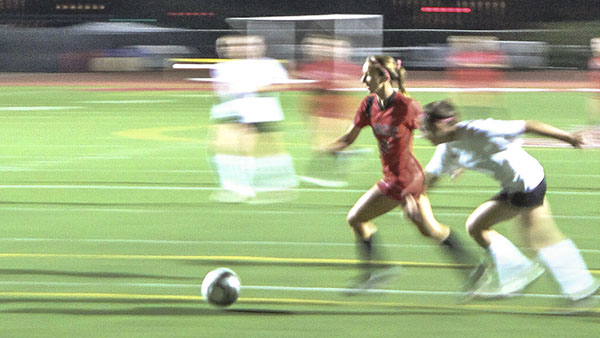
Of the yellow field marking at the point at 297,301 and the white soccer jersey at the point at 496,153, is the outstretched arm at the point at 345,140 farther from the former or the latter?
the yellow field marking at the point at 297,301

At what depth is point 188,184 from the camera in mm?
14148

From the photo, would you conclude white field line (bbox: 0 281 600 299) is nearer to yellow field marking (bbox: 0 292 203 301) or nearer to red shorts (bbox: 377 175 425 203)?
yellow field marking (bbox: 0 292 203 301)

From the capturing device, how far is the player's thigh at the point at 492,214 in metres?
7.71

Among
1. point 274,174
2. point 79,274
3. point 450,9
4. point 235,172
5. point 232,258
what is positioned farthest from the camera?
point 450,9

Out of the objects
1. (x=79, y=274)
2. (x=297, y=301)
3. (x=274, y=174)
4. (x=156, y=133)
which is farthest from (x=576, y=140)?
(x=156, y=133)

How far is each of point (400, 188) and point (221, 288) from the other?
4.99 ft

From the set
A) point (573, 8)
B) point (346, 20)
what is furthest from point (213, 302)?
point (573, 8)

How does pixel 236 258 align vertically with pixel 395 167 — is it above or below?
below

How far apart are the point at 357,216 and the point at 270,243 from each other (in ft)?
7.52

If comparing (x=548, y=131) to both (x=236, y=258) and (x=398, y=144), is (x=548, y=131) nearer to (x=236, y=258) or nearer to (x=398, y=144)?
(x=398, y=144)

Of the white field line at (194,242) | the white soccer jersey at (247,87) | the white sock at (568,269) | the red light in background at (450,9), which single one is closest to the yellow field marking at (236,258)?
the white field line at (194,242)

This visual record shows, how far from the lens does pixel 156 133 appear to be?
20.4 meters

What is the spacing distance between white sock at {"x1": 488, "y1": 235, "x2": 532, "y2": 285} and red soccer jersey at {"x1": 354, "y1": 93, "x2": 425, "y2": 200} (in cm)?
70

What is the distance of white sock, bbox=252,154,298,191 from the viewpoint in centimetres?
1384
